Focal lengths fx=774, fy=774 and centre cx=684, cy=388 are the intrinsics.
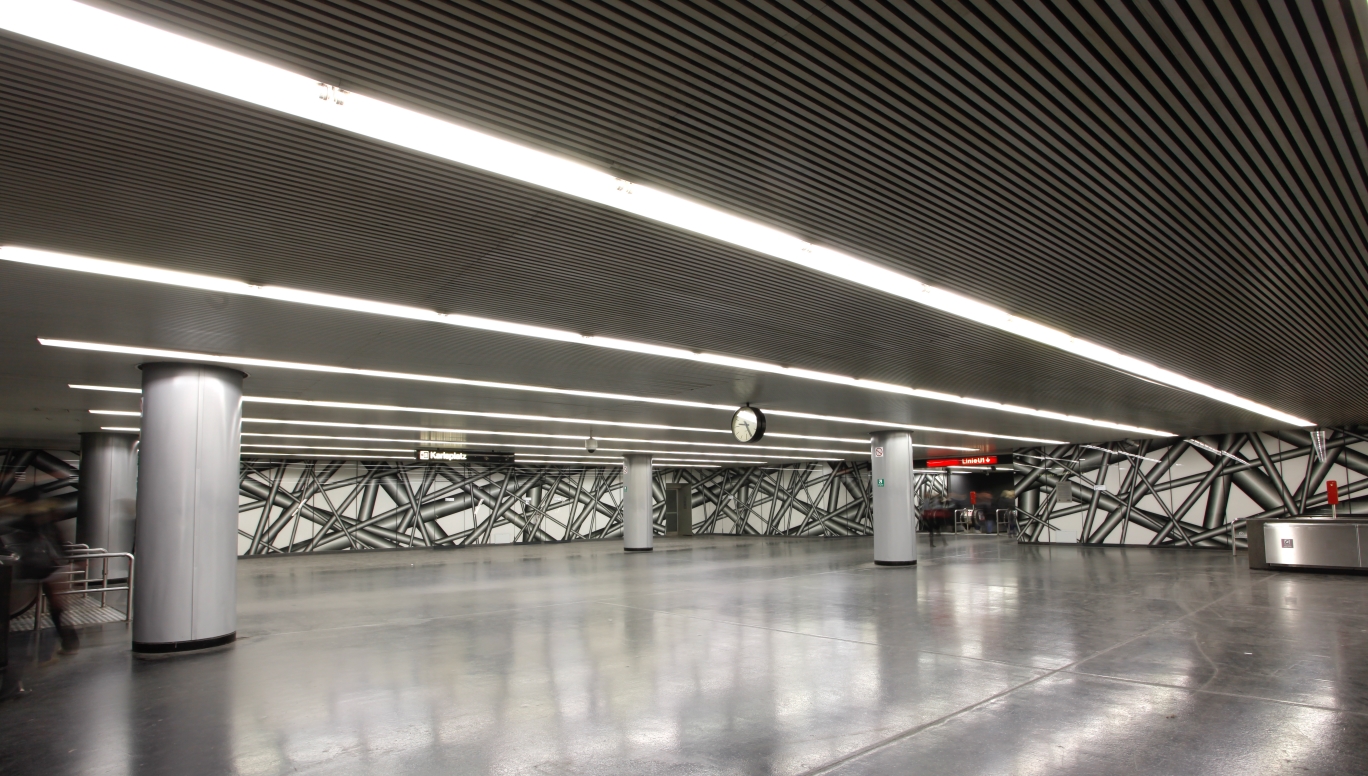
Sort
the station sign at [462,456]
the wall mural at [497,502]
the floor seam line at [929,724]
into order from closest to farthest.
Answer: the floor seam line at [929,724] → the station sign at [462,456] → the wall mural at [497,502]

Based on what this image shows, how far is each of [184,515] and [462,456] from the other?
607 inches

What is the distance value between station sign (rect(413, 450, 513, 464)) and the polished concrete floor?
11.0 m

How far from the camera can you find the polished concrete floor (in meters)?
5.02

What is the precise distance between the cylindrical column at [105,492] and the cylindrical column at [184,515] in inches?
445

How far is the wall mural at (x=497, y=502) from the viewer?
32.5 metres

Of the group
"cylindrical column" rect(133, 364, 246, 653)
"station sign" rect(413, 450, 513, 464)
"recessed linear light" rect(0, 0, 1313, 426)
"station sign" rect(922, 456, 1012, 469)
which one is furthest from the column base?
"station sign" rect(922, 456, 1012, 469)

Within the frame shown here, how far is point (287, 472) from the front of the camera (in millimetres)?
32625

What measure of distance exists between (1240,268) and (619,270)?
230 inches

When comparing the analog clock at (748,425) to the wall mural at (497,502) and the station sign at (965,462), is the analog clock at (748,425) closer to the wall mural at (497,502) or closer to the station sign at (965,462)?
the wall mural at (497,502)

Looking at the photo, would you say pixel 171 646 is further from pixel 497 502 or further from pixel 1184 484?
pixel 497 502

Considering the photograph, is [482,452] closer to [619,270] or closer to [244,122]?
[619,270]

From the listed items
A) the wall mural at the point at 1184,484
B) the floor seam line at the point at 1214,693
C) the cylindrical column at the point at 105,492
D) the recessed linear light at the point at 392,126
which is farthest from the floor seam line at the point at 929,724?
the wall mural at the point at 1184,484

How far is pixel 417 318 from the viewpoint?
342 inches

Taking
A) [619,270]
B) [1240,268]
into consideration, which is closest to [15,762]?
[619,270]
